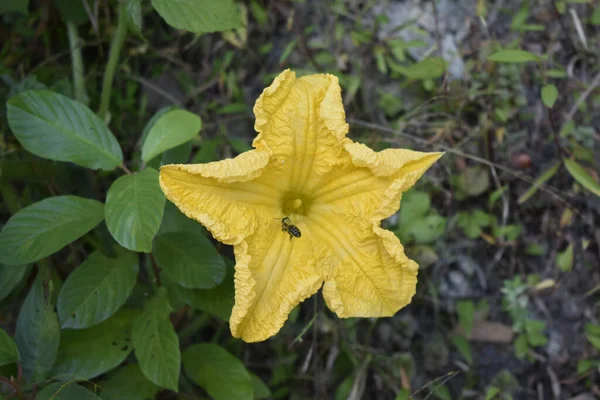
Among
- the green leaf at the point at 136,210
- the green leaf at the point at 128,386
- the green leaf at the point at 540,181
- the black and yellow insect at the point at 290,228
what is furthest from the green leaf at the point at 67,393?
the green leaf at the point at 540,181

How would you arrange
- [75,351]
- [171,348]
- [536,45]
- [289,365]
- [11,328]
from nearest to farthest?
[171,348] < [75,351] < [11,328] < [289,365] < [536,45]

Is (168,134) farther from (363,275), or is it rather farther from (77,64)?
(77,64)

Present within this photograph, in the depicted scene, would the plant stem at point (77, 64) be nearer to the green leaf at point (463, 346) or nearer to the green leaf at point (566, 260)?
the green leaf at point (463, 346)

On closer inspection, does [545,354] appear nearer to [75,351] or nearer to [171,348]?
[171,348]

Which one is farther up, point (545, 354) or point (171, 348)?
point (171, 348)

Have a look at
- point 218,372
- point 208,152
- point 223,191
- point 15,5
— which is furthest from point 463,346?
point 15,5

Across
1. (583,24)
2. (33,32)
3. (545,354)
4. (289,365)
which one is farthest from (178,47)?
(545,354)

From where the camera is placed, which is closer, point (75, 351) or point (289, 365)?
point (75, 351)
